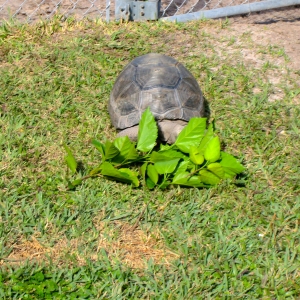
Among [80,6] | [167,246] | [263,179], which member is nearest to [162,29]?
[80,6]

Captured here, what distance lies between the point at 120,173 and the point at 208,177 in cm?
60

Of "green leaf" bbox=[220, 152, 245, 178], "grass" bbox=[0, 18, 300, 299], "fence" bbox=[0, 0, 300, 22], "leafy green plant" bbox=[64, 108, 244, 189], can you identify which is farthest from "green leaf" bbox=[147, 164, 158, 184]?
"fence" bbox=[0, 0, 300, 22]

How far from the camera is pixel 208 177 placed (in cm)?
356

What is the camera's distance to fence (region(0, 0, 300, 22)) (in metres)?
Result: 5.46

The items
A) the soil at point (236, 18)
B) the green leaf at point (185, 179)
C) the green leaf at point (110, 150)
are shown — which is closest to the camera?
the green leaf at point (110, 150)

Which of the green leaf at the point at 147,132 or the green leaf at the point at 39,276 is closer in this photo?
the green leaf at the point at 39,276

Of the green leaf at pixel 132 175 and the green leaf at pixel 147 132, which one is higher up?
the green leaf at pixel 147 132

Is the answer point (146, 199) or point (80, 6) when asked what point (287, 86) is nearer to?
point (146, 199)

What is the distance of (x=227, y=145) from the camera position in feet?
13.3

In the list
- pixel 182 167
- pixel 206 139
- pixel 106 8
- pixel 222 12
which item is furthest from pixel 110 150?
pixel 222 12

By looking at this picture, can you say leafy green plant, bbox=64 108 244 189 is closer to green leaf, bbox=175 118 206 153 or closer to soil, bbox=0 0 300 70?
green leaf, bbox=175 118 206 153

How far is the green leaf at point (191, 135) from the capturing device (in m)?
3.59

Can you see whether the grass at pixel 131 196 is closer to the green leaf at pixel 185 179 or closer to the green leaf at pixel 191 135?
the green leaf at pixel 185 179

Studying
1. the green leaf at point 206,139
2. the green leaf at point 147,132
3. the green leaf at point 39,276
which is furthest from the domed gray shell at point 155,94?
the green leaf at point 39,276
